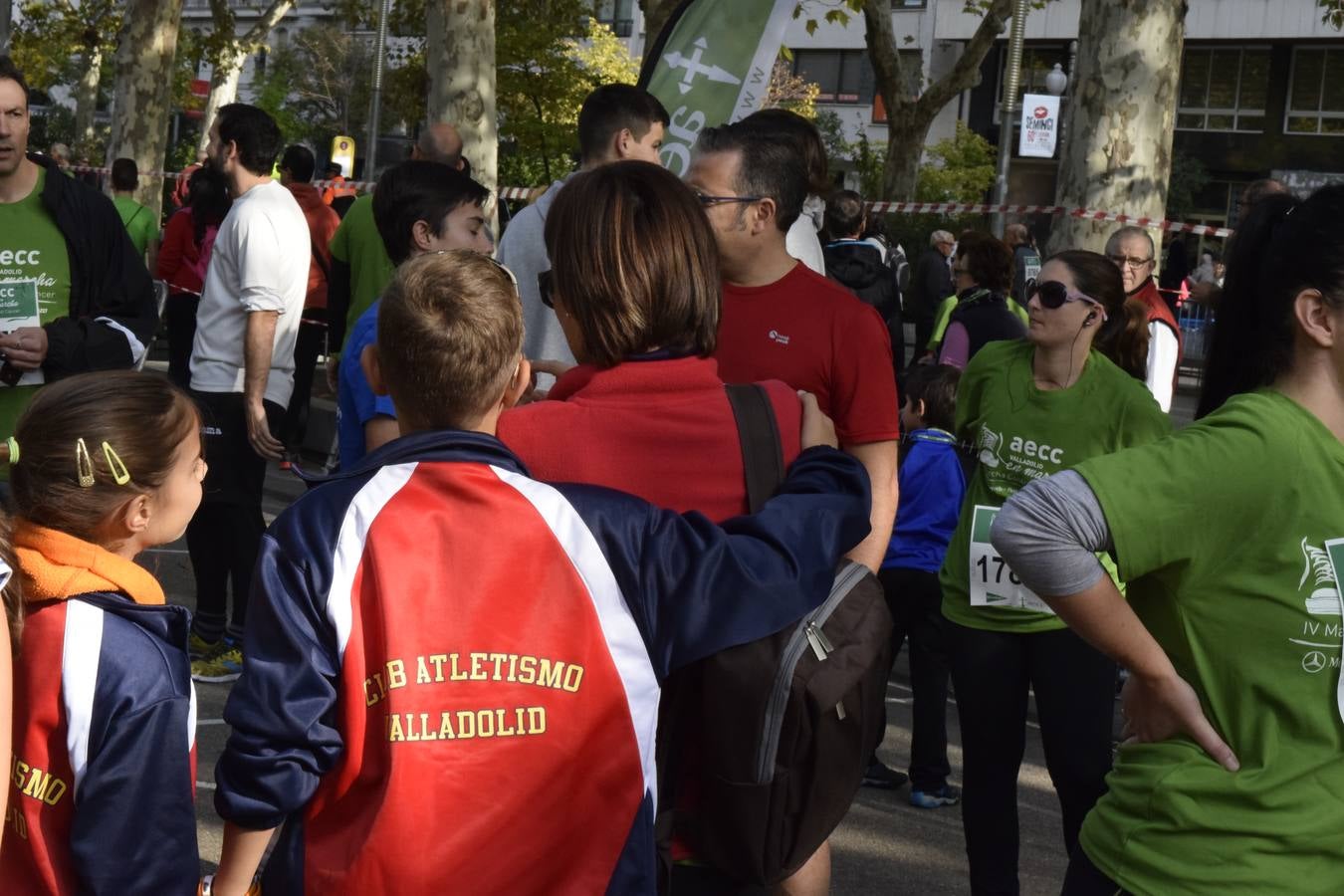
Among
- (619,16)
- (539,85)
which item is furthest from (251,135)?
(619,16)

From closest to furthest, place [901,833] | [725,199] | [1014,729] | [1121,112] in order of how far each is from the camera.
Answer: [725,199] < [1014,729] < [901,833] < [1121,112]

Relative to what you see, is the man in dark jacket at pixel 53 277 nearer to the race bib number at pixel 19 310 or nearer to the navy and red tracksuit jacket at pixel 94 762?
the race bib number at pixel 19 310

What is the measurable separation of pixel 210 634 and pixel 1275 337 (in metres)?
5.20

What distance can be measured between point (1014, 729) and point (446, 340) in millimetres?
2651

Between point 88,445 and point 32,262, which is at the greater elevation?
point 32,262

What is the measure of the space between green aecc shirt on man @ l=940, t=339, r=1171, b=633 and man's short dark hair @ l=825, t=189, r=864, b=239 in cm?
415

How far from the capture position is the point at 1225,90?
4688 centimetres

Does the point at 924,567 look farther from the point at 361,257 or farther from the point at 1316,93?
the point at 1316,93

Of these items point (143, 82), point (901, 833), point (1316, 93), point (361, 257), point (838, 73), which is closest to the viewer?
point (901, 833)

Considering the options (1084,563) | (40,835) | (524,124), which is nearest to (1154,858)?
(1084,563)

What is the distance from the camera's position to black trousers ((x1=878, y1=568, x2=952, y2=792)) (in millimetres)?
5918

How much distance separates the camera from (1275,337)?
249cm

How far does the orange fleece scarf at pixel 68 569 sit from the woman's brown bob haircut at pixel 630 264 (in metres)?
Answer: 0.78

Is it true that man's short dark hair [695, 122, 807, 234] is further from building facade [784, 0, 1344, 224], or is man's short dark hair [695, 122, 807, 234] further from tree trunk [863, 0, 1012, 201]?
building facade [784, 0, 1344, 224]
